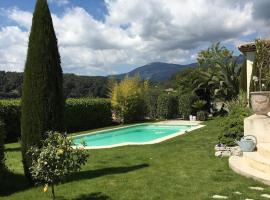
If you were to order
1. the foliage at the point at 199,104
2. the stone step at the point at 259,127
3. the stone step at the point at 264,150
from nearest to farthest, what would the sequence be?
the stone step at the point at 264,150 → the stone step at the point at 259,127 → the foliage at the point at 199,104

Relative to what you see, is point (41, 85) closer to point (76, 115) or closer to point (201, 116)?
point (76, 115)

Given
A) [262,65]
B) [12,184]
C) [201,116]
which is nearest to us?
[12,184]

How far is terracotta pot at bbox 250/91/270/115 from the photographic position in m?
11.2

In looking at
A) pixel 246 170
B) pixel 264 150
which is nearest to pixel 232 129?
pixel 264 150

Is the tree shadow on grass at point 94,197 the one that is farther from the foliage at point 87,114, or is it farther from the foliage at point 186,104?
the foliage at point 186,104

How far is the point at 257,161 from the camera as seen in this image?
8.89m

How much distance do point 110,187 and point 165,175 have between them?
1.64m

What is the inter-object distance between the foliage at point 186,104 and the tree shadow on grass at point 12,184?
20.3 meters

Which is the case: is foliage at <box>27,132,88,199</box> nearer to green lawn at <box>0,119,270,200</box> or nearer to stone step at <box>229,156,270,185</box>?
green lawn at <box>0,119,270,200</box>

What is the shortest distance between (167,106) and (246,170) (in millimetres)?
21039

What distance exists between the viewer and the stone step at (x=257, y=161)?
848 centimetres

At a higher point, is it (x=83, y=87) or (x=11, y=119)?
(x=83, y=87)

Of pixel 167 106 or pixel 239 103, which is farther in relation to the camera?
pixel 167 106

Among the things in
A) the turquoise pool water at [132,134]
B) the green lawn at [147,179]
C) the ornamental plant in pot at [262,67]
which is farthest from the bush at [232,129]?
the turquoise pool water at [132,134]
